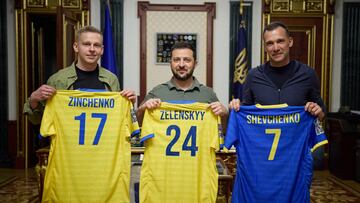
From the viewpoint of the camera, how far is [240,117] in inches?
95.9

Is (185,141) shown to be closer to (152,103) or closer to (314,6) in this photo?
(152,103)

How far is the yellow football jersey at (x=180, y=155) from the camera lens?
2.46 metres

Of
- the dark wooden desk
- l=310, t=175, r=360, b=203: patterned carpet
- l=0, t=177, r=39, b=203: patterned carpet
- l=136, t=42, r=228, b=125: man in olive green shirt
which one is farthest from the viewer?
l=310, t=175, r=360, b=203: patterned carpet

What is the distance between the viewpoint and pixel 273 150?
241 centimetres

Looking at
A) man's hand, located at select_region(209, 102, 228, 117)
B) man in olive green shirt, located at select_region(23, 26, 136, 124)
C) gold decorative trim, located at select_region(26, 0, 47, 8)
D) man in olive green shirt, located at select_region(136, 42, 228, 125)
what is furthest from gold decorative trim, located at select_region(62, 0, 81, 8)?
man's hand, located at select_region(209, 102, 228, 117)

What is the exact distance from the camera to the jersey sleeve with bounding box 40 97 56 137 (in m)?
2.38

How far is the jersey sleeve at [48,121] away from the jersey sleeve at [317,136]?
1638mm

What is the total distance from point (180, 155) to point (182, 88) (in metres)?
0.44

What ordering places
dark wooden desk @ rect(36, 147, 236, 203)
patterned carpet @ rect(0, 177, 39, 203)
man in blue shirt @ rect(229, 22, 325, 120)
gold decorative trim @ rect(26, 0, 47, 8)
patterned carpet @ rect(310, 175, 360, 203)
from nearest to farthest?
man in blue shirt @ rect(229, 22, 325, 120) < dark wooden desk @ rect(36, 147, 236, 203) < patterned carpet @ rect(0, 177, 39, 203) < patterned carpet @ rect(310, 175, 360, 203) < gold decorative trim @ rect(26, 0, 47, 8)

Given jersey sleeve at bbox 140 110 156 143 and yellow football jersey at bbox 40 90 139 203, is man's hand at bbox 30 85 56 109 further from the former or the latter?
jersey sleeve at bbox 140 110 156 143

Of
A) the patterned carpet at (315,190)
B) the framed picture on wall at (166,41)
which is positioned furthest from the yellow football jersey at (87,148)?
the framed picture on wall at (166,41)

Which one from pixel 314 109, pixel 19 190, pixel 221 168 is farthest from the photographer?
pixel 19 190

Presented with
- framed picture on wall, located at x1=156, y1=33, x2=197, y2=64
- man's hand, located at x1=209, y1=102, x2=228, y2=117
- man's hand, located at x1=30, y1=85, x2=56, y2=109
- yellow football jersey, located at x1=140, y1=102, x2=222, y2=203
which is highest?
framed picture on wall, located at x1=156, y1=33, x2=197, y2=64

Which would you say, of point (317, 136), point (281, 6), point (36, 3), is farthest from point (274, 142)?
point (36, 3)
